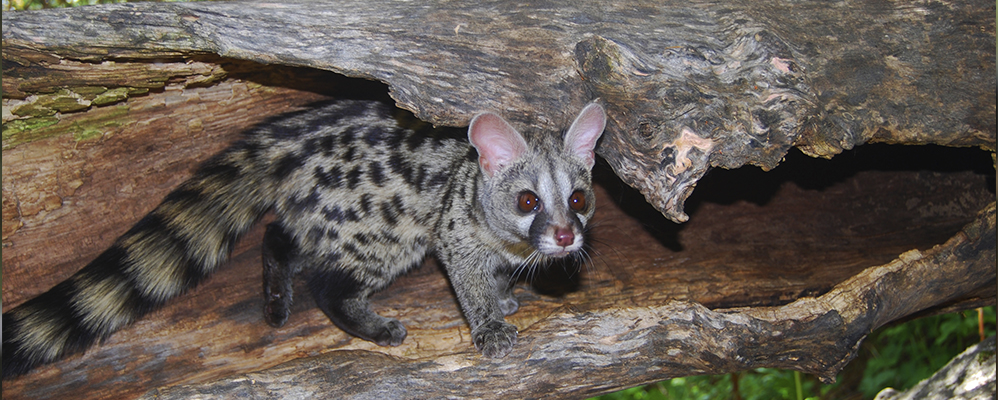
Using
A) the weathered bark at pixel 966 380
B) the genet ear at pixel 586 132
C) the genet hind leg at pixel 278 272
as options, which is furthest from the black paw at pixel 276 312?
the weathered bark at pixel 966 380

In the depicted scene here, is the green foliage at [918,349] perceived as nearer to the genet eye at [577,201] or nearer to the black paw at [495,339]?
the genet eye at [577,201]

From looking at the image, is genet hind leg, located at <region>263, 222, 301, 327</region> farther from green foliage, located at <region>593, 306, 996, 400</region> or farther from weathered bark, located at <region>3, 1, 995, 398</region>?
green foliage, located at <region>593, 306, 996, 400</region>

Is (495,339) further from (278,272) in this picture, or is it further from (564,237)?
(278,272)

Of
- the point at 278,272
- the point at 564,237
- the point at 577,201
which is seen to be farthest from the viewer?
the point at 278,272

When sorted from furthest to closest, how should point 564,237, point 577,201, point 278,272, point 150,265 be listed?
point 278,272
point 150,265
point 577,201
point 564,237

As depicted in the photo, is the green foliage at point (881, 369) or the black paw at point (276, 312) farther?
the green foliage at point (881, 369)

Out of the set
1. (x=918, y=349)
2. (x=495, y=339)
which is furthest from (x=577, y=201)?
(x=918, y=349)

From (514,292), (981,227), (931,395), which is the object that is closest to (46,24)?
(514,292)
